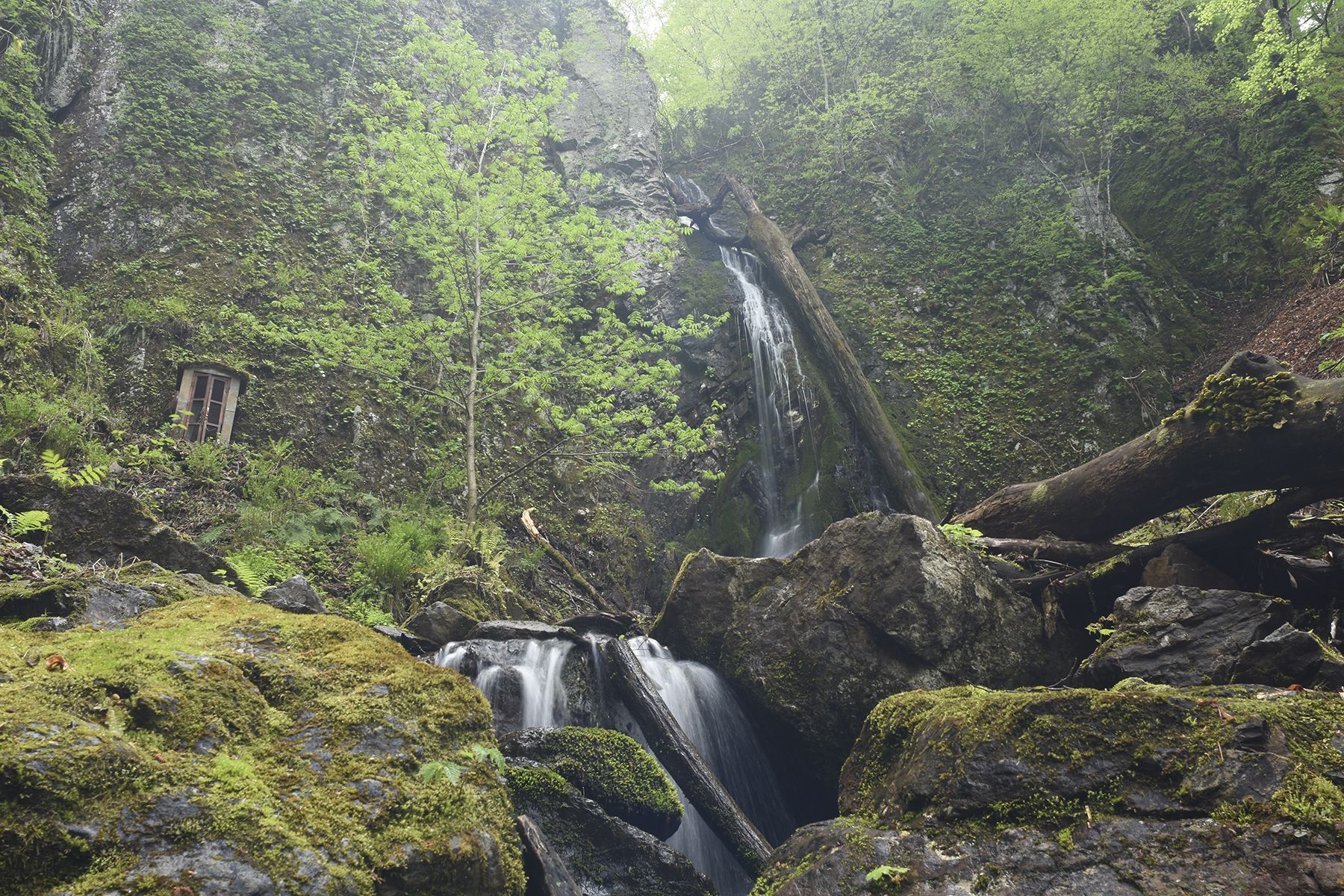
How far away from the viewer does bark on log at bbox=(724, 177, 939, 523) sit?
11562 mm

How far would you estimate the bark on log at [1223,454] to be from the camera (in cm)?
479

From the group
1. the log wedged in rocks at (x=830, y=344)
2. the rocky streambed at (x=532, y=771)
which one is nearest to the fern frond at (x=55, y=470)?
the rocky streambed at (x=532, y=771)

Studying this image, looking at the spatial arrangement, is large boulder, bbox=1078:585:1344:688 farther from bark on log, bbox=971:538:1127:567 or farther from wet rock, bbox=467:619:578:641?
wet rock, bbox=467:619:578:641

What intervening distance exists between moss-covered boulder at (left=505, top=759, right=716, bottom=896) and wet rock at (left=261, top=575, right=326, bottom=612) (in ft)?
6.10

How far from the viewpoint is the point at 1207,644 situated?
4.18 meters

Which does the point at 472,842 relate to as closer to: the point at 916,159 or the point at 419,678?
the point at 419,678

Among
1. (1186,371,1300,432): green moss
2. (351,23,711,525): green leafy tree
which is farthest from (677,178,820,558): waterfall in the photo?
(1186,371,1300,432): green moss

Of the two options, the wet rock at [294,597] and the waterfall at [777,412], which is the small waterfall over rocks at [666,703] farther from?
the waterfall at [777,412]

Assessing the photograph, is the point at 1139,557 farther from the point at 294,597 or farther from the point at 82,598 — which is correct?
the point at 82,598

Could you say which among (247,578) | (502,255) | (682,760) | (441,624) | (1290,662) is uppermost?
(502,255)

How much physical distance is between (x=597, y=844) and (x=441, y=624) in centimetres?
289

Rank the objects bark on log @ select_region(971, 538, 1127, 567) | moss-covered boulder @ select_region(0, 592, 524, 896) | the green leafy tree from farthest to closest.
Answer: the green leafy tree, bark on log @ select_region(971, 538, 1127, 567), moss-covered boulder @ select_region(0, 592, 524, 896)

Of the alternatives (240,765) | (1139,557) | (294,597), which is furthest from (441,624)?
(1139,557)

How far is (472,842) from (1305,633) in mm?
4166
